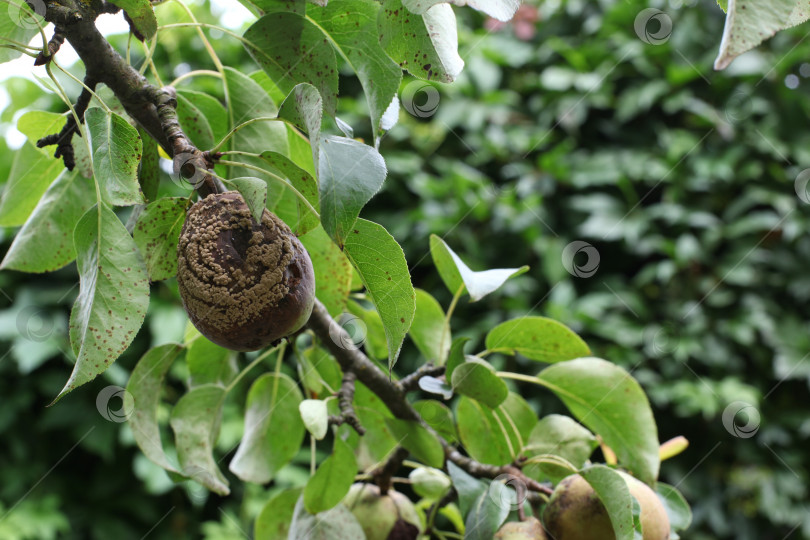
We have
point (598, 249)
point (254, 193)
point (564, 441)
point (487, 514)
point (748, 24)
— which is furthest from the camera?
point (598, 249)

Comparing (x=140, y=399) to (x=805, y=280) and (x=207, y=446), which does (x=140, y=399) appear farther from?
(x=805, y=280)

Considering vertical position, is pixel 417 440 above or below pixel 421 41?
below

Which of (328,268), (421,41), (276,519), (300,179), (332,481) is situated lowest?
(276,519)

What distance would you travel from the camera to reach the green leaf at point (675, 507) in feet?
2.02

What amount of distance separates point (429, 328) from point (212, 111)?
0.96ft

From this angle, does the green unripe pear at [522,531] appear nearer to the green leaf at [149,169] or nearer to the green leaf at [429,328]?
the green leaf at [429,328]

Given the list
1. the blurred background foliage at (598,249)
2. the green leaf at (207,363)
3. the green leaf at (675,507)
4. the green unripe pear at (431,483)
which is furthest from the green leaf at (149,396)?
the blurred background foliage at (598,249)

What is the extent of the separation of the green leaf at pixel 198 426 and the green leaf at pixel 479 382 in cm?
21

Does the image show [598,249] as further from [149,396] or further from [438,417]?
[149,396]

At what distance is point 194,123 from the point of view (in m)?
0.55

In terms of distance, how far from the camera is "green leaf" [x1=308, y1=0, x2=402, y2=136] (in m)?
0.46

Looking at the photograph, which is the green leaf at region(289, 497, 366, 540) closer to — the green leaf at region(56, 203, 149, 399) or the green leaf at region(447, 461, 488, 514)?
the green leaf at region(447, 461, 488, 514)

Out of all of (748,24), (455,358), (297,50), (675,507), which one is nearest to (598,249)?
(675,507)

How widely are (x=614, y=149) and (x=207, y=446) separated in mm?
1737
